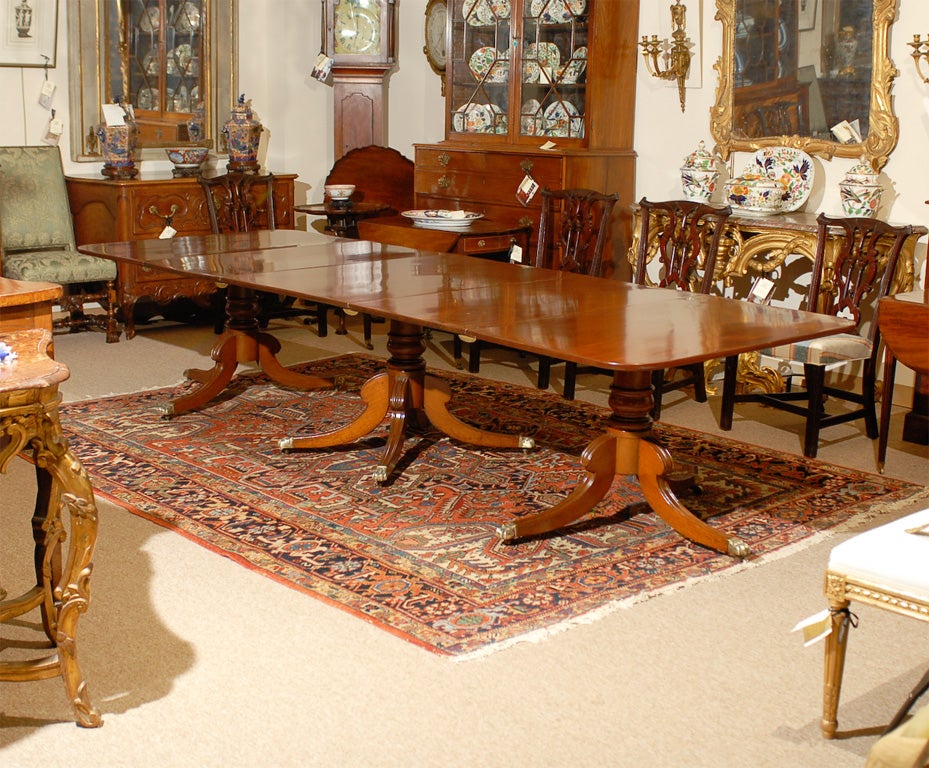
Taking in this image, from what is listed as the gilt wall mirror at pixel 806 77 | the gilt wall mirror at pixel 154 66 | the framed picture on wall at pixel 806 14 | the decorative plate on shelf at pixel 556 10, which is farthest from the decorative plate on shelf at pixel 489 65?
the gilt wall mirror at pixel 154 66

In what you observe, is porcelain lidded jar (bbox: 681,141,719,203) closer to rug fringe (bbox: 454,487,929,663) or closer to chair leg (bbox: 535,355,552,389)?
chair leg (bbox: 535,355,552,389)

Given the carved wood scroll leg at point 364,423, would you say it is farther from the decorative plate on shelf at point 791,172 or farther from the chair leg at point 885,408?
the decorative plate on shelf at point 791,172

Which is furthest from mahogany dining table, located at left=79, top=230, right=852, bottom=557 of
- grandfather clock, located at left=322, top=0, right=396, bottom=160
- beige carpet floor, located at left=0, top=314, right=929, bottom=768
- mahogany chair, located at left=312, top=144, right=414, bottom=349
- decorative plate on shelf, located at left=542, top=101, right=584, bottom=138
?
grandfather clock, located at left=322, top=0, right=396, bottom=160

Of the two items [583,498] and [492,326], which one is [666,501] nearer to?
[583,498]

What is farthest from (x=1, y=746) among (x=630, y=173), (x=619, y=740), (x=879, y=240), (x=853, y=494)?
(x=630, y=173)

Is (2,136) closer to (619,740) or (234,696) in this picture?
(234,696)

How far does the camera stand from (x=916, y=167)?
522cm

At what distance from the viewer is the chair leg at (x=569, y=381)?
→ 530cm

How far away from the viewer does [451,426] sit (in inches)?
174

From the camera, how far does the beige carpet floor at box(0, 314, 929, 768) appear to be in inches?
97.8

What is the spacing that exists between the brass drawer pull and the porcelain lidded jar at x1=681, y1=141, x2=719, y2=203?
2750 millimetres

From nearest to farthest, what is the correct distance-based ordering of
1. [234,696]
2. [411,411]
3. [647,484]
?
[234,696]
[647,484]
[411,411]

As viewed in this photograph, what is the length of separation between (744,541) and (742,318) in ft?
2.22

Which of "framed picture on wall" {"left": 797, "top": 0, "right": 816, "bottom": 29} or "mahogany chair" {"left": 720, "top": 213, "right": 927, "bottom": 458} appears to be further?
"framed picture on wall" {"left": 797, "top": 0, "right": 816, "bottom": 29}
